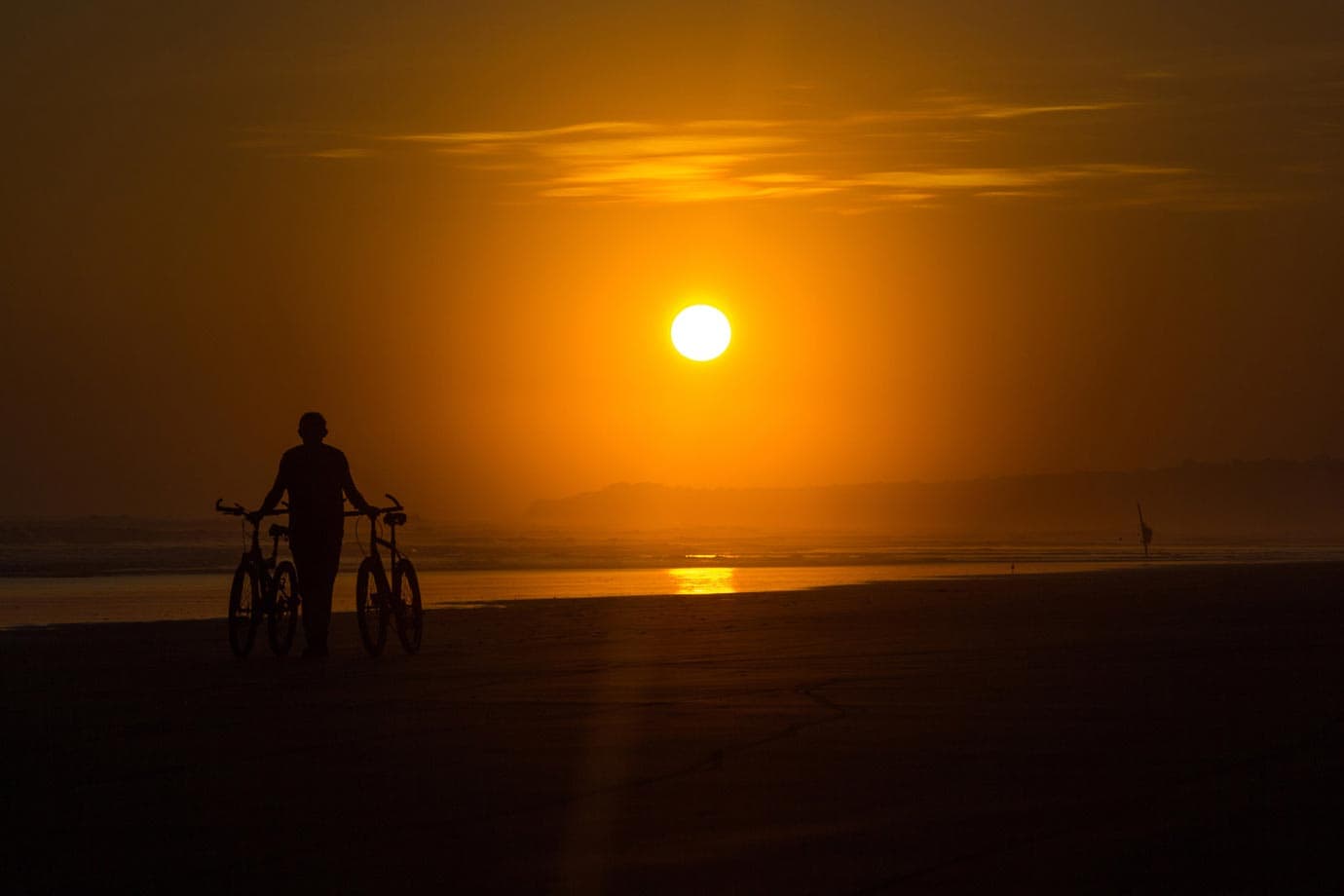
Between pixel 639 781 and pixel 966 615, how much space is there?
44.8 ft

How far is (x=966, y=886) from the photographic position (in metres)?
5.24

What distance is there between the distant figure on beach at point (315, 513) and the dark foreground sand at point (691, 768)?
618mm

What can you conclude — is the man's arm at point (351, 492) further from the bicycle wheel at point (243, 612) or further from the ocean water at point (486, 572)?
the ocean water at point (486, 572)

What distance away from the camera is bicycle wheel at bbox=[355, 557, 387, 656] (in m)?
15.4

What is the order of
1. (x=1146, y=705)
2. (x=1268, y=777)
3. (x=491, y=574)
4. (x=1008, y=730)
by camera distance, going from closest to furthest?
(x=1268, y=777) < (x=1008, y=730) < (x=1146, y=705) < (x=491, y=574)

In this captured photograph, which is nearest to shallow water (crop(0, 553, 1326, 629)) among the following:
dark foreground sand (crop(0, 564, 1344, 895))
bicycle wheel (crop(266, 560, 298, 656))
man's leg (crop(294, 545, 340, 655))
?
bicycle wheel (crop(266, 560, 298, 656))

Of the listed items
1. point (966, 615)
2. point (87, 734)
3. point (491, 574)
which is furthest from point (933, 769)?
point (491, 574)

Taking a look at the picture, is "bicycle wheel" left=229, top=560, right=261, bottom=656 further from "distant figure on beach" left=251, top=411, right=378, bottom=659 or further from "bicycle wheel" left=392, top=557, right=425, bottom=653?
"bicycle wheel" left=392, top=557, right=425, bottom=653

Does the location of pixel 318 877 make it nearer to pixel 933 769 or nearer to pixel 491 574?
pixel 933 769

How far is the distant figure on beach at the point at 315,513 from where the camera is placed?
15.2 metres

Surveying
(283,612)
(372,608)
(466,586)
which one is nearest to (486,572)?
(466,586)

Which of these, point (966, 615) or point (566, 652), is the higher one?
point (966, 615)

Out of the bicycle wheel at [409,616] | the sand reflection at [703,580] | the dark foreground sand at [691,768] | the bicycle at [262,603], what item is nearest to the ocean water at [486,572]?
the sand reflection at [703,580]

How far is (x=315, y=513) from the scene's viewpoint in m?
15.3
